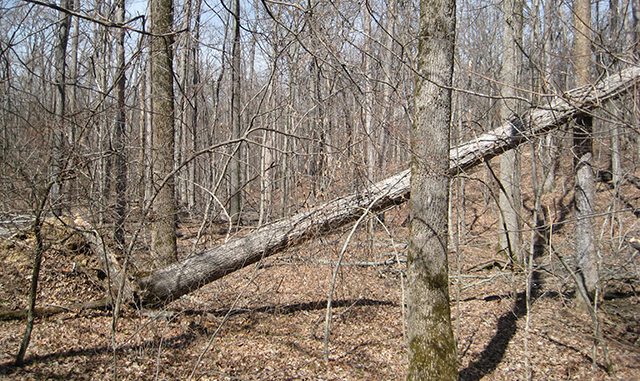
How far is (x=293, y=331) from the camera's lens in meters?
5.86

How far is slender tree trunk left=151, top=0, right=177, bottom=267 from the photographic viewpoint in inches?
241

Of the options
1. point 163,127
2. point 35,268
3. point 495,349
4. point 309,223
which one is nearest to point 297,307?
point 309,223

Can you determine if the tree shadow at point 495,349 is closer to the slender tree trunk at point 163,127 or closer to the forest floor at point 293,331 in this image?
the forest floor at point 293,331

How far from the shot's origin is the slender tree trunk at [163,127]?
6117 millimetres

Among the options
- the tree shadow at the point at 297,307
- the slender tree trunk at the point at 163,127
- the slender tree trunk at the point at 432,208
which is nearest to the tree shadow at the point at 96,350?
the tree shadow at the point at 297,307

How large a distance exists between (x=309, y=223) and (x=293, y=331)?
60.9 inches

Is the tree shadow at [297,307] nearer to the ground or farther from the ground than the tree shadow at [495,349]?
farther from the ground

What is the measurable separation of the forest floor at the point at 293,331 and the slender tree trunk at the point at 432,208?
0.75m

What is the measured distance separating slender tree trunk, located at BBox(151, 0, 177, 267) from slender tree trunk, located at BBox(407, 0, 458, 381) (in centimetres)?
378

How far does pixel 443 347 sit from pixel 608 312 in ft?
14.1

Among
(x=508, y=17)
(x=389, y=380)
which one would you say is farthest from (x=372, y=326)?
(x=508, y=17)

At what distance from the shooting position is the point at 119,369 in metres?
4.30

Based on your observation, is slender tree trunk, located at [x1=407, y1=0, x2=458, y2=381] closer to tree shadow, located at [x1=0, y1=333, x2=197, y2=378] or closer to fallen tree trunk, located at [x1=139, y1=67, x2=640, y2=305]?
fallen tree trunk, located at [x1=139, y1=67, x2=640, y2=305]

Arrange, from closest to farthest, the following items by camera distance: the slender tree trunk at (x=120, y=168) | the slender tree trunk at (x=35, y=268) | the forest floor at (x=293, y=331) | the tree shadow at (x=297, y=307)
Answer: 1. the slender tree trunk at (x=35, y=268)
2. the slender tree trunk at (x=120, y=168)
3. the forest floor at (x=293, y=331)
4. the tree shadow at (x=297, y=307)
